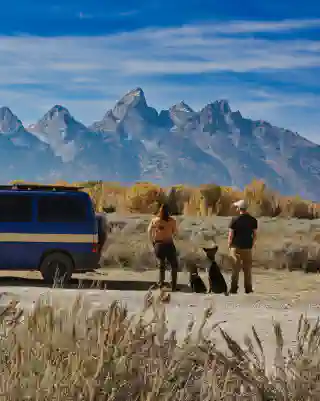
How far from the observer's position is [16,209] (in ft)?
62.5

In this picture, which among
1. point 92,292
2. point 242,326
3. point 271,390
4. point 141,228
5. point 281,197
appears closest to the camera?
point 271,390

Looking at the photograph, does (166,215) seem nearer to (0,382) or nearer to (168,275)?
(168,275)

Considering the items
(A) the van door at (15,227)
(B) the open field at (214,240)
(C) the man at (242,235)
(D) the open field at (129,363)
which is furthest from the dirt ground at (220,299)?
(B) the open field at (214,240)

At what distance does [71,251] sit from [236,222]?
3.50 m

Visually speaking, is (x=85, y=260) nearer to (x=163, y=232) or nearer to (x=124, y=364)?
(x=163, y=232)

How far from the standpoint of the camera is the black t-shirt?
17.9 m

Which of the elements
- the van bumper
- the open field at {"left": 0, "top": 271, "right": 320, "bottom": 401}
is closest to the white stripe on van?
the van bumper

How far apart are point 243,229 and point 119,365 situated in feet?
39.2

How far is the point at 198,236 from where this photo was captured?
1239 inches

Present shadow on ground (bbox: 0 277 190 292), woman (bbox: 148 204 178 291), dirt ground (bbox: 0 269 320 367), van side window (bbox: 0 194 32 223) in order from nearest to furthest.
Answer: dirt ground (bbox: 0 269 320 367), woman (bbox: 148 204 178 291), van side window (bbox: 0 194 32 223), shadow on ground (bbox: 0 277 190 292)

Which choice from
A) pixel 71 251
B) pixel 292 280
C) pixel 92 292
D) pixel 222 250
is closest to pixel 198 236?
pixel 222 250

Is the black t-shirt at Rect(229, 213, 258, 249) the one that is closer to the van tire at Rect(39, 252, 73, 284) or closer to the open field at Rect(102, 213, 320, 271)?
the van tire at Rect(39, 252, 73, 284)

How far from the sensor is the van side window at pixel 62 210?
19078mm

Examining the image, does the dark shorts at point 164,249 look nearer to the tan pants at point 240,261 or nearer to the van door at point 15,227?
the tan pants at point 240,261
